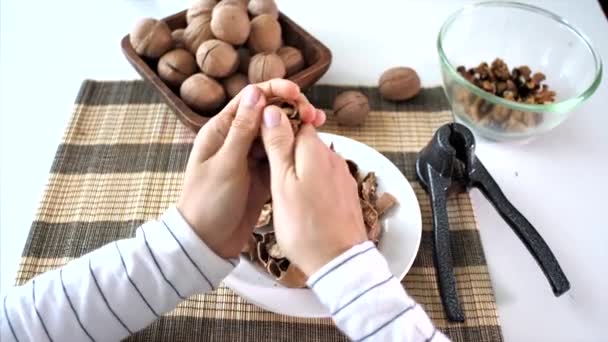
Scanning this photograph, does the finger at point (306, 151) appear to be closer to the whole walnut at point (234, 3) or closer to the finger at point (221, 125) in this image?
the finger at point (221, 125)

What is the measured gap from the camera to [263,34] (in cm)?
71

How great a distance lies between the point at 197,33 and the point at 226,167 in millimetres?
311

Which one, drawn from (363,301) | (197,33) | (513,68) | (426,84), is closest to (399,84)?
(426,84)

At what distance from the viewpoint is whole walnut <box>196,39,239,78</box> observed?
2.20 ft

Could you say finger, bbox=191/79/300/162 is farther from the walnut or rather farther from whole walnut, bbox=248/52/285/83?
whole walnut, bbox=248/52/285/83

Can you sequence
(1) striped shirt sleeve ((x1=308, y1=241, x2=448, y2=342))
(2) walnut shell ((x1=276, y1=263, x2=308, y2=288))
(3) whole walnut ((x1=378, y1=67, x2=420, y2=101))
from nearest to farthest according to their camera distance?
(1) striped shirt sleeve ((x1=308, y1=241, x2=448, y2=342)) < (2) walnut shell ((x1=276, y1=263, x2=308, y2=288)) < (3) whole walnut ((x1=378, y1=67, x2=420, y2=101))

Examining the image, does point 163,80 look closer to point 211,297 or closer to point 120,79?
point 120,79

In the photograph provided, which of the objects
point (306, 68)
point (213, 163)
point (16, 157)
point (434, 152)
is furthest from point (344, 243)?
point (16, 157)

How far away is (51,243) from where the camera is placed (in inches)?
24.1

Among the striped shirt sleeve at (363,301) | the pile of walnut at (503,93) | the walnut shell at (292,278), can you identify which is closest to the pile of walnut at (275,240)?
the walnut shell at (292,278)

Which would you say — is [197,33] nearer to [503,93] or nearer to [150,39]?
[150,39]

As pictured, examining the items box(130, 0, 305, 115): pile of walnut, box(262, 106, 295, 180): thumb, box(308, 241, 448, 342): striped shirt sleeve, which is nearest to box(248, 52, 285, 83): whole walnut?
box(130, 0, 305, 115): pile of walnut

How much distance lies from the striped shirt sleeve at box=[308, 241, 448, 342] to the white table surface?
0.21 m

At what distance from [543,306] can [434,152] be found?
0.70ft
